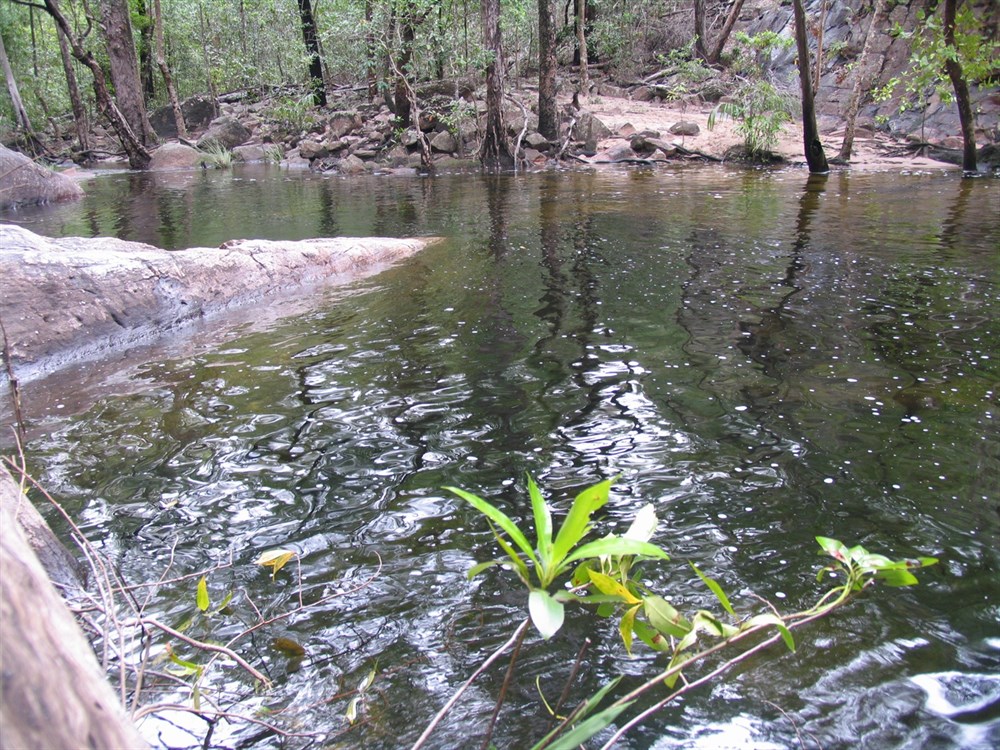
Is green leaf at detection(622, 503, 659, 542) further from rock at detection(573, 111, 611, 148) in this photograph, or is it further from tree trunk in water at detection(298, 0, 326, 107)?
tree trunk in water at detection(298, 0, 326, 107)

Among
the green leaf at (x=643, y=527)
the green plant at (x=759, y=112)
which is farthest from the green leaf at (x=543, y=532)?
the green plant at (x=759, y=112)

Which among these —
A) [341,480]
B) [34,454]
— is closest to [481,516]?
[341,480]

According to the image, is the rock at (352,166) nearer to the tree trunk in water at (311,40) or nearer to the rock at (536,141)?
the rock at (536,141)

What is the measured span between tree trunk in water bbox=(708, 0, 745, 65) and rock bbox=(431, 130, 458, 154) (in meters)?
9.57

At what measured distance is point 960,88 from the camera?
42.0ft

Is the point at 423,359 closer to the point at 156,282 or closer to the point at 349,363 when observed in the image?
the point at 349,363

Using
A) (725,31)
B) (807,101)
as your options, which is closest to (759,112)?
(807,101)

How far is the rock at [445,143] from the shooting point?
2070 centimetres

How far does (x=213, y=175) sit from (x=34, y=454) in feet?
60.3

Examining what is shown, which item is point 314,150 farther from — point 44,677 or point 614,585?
point 44,677

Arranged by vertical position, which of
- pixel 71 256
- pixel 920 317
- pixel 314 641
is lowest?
pixel 314 641

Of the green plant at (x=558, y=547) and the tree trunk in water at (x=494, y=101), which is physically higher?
the tree trunk in water at (x=494, y=101)

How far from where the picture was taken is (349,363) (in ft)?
16.7

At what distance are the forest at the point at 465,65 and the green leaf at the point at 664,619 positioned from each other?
11.1 meters
